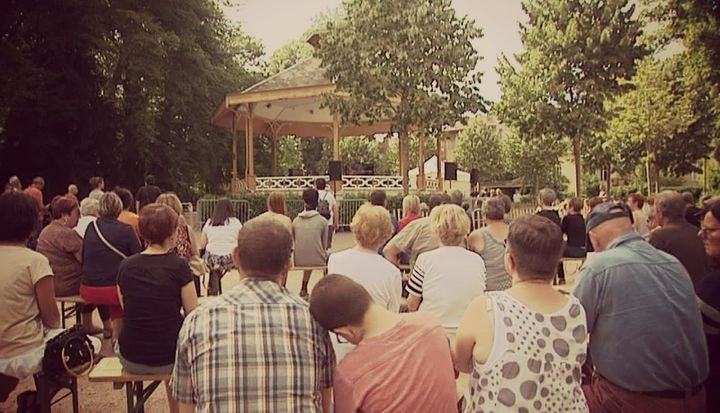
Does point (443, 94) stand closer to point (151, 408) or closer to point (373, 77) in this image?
point (373, 77)

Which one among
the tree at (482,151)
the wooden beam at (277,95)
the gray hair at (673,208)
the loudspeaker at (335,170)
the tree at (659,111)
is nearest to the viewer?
the gray hair at (673,208)

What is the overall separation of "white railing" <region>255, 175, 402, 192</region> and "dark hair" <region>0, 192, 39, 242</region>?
59.8 ft

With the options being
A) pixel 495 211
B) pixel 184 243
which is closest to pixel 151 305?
pixel 184 243

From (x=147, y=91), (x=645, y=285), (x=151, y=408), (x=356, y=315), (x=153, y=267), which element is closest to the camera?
(x=356, y=315)

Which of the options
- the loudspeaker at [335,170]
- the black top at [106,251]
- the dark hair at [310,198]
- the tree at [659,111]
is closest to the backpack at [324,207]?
the dark hair at [310,198]

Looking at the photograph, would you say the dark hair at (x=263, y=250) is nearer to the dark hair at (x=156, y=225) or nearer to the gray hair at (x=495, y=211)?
the dark hair at (x=156, y=225)

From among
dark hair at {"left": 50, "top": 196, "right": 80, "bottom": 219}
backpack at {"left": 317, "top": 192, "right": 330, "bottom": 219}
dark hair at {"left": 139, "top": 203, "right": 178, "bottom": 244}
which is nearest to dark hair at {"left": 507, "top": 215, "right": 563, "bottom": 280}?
dark hair at {"left": 139, "top": 203, "right": 178, "bottom": 244}

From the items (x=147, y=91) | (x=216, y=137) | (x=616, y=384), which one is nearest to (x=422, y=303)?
(x=616, y=384)

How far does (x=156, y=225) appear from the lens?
3791 mm

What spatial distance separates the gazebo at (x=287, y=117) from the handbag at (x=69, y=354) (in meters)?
15.6

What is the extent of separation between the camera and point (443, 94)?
Result: 1833 centimetres

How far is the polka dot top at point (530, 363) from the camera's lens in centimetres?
233

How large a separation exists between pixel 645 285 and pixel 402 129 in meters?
16.0

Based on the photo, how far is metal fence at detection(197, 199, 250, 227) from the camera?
20.1 metres
